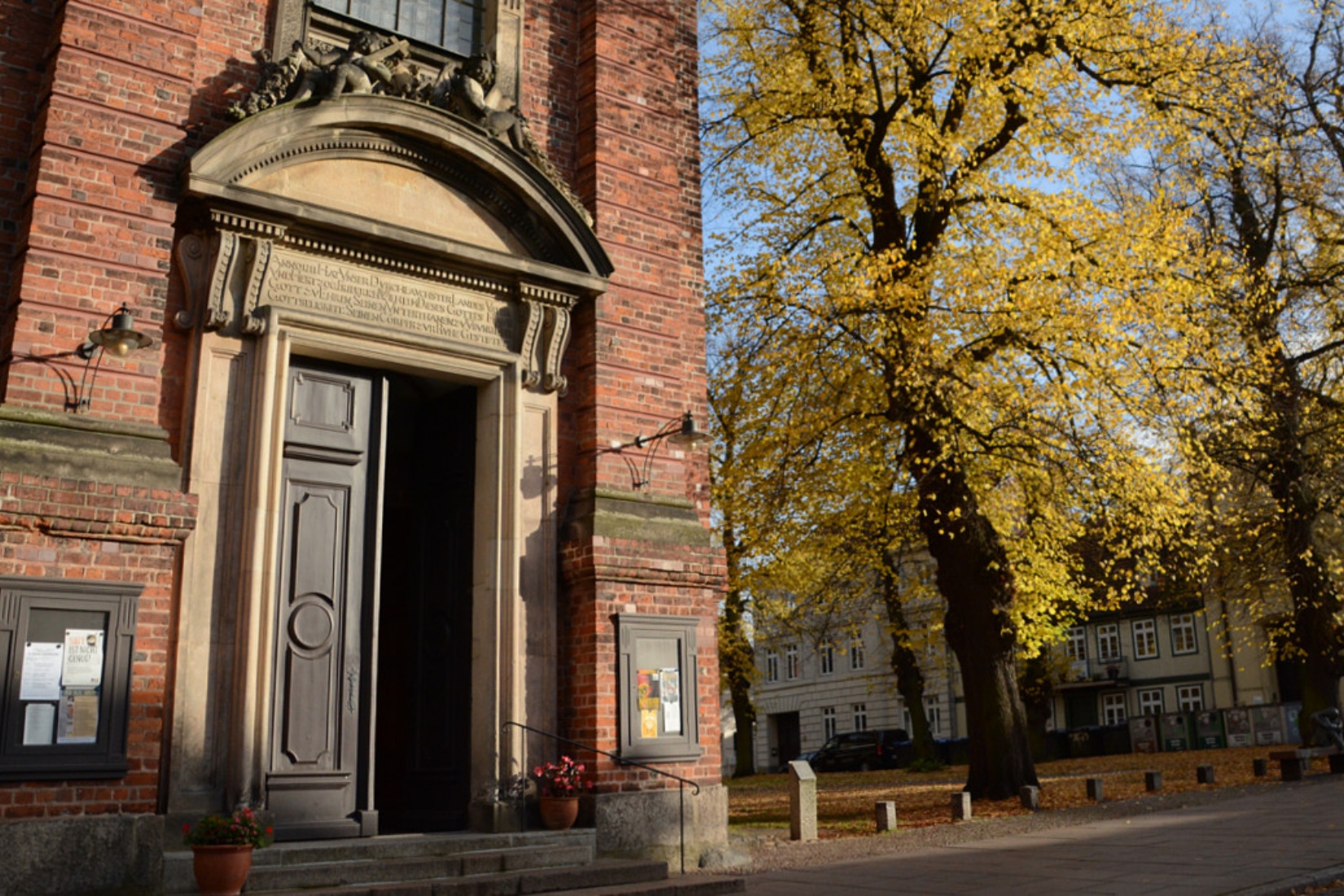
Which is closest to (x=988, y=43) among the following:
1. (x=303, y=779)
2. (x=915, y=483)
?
(x=915, y=483)

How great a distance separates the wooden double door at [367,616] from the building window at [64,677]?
1.35 meters

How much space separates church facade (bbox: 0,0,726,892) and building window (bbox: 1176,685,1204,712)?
41.7m

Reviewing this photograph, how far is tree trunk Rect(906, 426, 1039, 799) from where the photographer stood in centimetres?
1617

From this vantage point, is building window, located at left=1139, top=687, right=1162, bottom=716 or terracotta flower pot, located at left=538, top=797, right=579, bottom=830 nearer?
terracotta flower pot, located at left=538, top=797, right=579, bottom=830

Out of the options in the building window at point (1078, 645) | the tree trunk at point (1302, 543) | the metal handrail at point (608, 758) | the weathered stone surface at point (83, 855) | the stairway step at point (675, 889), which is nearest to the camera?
the weathered stone surface at point (83, 855)

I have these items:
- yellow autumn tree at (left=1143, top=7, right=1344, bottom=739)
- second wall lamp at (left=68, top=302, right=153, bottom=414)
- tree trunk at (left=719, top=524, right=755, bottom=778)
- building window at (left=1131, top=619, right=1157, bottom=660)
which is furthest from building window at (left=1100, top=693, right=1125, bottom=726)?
second wall lamp at (left=68, top=302, right=153, bottom=414)

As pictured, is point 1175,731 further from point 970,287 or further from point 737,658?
point 970,287

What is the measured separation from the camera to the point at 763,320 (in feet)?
55.1

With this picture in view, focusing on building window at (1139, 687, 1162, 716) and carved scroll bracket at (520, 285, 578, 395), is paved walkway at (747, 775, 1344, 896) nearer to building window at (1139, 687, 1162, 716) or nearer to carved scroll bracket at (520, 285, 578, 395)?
carved scroll bracket at (520, 285, 578, 395)

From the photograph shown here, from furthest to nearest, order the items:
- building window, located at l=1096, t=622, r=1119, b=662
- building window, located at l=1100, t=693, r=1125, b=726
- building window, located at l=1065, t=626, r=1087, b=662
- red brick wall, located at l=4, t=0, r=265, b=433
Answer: building window, located at l=1065, t=626, r=1087, b=662
building window, located at l=1096, t=622, r=1119, b=662
building window, located at l=1100, t=693, r=1125, b=726
red brick wall, located at l=4, t=0, r=265, b=433

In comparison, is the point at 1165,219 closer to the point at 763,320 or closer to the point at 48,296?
the point at 763,320

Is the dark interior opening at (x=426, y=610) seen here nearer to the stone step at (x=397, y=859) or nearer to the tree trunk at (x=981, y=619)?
the stone step at (x=397, y=859)

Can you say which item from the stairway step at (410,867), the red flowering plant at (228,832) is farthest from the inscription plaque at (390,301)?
the stairway step at (410,867)

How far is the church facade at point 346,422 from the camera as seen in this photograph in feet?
25.5
